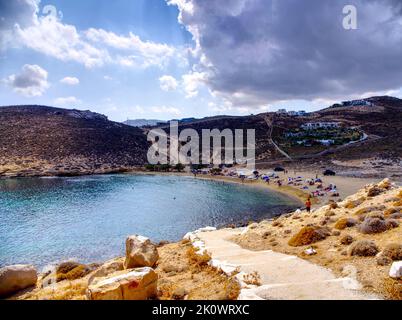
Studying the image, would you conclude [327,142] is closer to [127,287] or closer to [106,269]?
[106,269]

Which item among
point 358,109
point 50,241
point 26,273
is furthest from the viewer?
point 358,109

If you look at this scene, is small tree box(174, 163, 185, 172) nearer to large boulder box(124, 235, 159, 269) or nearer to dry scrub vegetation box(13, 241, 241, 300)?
dry scrub vegetation box(13, 241, 241, 300)

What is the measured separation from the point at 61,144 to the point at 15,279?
115m

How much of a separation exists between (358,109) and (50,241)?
630ft

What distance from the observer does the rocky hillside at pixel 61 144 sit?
10512 cm

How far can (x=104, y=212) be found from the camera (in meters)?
51.4

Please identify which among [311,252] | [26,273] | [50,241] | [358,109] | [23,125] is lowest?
Result: [50,241]

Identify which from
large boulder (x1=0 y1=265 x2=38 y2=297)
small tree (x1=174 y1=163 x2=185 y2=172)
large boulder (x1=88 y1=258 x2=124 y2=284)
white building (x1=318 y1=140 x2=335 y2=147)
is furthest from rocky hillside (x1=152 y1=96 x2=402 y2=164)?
large boulder (x1=0 y1=265 x2=38 y2=297)

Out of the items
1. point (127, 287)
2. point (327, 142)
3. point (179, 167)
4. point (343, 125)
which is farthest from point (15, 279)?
point (343, 125)

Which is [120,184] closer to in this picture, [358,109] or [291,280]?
[291,280]

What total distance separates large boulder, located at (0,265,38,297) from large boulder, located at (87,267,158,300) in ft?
27.6

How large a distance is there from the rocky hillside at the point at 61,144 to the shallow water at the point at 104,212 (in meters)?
21.5
